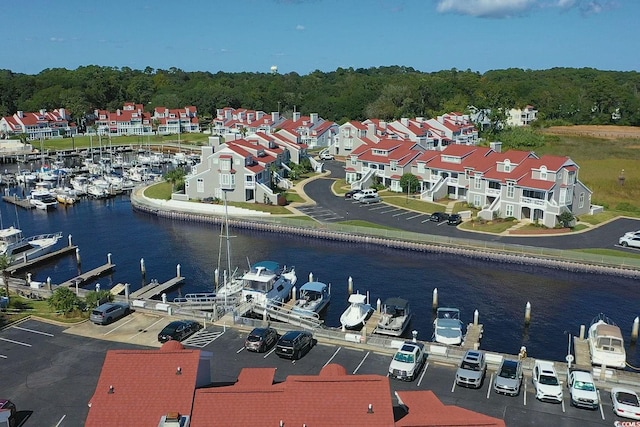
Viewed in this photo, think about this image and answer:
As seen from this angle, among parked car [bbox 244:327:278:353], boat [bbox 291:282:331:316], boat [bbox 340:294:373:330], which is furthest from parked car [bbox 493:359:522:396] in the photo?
boat [bbox 291:282:331:316]

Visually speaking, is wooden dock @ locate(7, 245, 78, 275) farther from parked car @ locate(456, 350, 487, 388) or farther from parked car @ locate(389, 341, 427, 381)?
parked car @ locate(456, 350, 487, 388)

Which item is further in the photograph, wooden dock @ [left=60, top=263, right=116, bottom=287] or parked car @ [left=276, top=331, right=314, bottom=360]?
wooden dock @ [left=60, top=263, right=116, bottom=287]

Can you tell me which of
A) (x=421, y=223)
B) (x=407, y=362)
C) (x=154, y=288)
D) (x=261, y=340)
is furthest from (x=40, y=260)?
(x=407, y=362)

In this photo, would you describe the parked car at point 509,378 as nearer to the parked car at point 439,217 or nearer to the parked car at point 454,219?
the parked car at point 454,219

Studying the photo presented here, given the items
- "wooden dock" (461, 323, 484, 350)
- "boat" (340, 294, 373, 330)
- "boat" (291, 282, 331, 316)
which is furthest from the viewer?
"boat" (291, 282, 331, 316)

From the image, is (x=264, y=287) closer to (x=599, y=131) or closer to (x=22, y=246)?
(x=22, y=246)

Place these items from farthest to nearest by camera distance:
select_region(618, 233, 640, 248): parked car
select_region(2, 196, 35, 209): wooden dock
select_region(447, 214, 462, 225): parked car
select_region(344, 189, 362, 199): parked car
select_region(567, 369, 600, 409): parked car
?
select_region(2, 196, 35, 209): wooden dock < select_region(344, 189, 362, 199): parked car < select_region(447, 214, 462, 225): parked car < select_region(618, 233, 640, 248): parked car < select_region(567, 369, 600, 409): parked car
